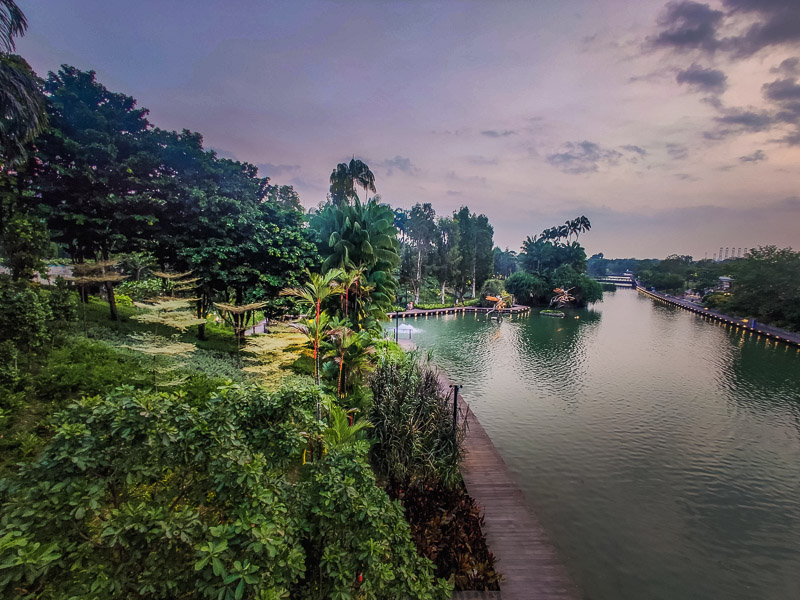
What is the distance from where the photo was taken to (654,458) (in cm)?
1016

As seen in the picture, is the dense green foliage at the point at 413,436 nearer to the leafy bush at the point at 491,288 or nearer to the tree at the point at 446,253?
the tree at the point at 446,253

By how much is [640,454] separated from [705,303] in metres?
49.1

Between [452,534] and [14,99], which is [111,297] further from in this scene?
[452,534]

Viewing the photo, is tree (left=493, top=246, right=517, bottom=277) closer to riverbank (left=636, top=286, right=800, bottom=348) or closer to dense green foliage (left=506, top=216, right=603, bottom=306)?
dense green foliage (left=506, top=216, right=603, bottom=306)

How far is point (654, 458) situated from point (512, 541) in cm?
709

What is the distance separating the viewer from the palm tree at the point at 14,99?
711cm

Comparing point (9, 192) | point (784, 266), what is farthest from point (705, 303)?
point (9, 192)

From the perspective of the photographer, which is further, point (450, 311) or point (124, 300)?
point (450, 311)

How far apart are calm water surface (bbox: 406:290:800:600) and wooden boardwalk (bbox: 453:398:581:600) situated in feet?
3.50

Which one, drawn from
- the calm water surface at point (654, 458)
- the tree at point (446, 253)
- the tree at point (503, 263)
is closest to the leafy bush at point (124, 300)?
the calm water surface at point (654, 458)

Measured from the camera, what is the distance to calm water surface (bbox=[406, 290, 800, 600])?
6430 millimetres

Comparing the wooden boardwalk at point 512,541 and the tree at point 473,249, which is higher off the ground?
the tree at point 473,249

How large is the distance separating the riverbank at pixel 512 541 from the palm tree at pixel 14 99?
1283cm

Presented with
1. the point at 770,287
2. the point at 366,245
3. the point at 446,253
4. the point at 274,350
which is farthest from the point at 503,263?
the point at 274,350
